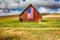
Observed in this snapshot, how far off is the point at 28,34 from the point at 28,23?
0.18m

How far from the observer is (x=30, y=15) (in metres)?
2.27

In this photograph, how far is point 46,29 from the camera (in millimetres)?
2211

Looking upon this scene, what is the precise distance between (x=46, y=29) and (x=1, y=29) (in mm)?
712

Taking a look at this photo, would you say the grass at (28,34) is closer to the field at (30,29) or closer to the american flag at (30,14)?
the field at (30,29)

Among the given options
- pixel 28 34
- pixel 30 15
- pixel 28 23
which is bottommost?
pixel 28 34

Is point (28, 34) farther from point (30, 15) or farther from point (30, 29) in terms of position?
point (30, 15)

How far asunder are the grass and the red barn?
0.60 feet

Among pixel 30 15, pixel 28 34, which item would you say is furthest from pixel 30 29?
pixel 30 15

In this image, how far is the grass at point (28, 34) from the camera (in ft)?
7.12

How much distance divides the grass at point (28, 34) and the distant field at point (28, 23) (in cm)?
8

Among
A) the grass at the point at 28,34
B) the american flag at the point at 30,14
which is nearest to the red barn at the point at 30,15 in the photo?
the american flag at the point at 30,14

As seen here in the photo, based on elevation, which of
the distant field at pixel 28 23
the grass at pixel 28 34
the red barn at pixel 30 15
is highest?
the red barn at pixel 30 15

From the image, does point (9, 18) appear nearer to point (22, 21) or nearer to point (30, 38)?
point (22, 21)

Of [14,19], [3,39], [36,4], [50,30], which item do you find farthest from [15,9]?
[50,30]
